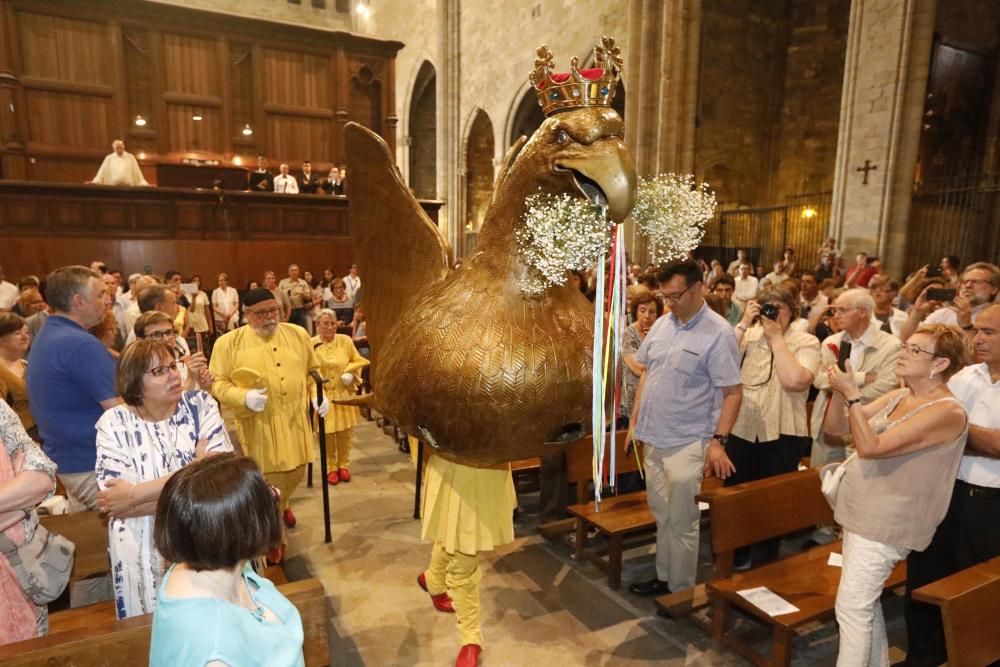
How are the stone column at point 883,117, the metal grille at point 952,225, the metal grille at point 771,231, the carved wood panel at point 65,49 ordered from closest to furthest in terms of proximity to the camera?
the stone column at point 883,117 → the metal grille at point 952,225 → the carved wood panel at point 65,49 → the metal grille at point 771,231

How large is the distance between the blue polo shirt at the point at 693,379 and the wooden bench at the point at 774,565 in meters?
0.36

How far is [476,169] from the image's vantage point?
17922 mm

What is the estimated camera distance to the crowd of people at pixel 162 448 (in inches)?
45.3

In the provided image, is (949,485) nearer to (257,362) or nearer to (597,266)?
(597,266)

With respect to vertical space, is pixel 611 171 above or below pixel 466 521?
above

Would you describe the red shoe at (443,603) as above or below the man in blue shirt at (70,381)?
below

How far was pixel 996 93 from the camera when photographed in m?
12.6

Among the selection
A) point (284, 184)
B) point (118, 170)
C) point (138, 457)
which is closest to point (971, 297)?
point (138, 457)

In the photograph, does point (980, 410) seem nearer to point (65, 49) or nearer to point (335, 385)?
point (335, 385)

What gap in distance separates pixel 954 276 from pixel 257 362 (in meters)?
7.30

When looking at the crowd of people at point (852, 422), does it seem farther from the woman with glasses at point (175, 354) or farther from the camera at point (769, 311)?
the woman with glasses at point (175, 354)

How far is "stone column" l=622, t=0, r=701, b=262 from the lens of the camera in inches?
415

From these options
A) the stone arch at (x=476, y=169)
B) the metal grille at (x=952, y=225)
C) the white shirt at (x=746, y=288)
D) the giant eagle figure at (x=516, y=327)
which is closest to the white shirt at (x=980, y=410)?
the giant eagle figure at (x=516, y=327)

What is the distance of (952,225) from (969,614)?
10053 millimetres
